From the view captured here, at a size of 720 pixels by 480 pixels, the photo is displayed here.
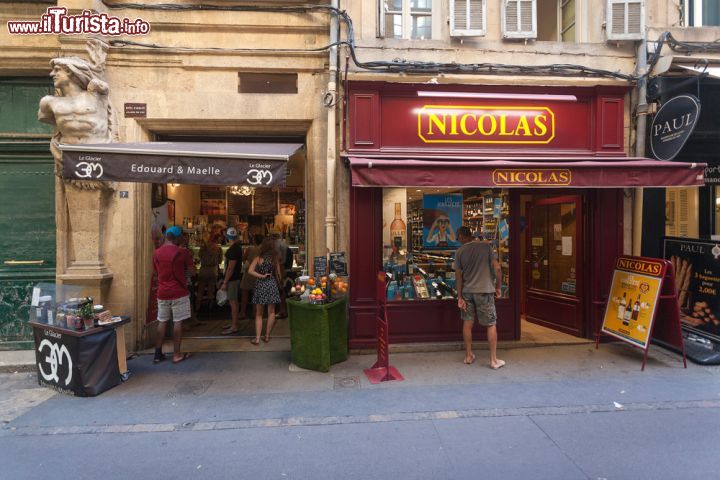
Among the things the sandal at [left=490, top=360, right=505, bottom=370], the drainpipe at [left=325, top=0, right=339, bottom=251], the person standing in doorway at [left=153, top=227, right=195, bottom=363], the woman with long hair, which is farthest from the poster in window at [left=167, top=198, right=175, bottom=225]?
the sandal at [left=490, top=360, right=505, bottom=370]

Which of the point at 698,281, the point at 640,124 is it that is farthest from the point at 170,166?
the point at 698,281

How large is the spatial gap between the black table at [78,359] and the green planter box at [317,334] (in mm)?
2154

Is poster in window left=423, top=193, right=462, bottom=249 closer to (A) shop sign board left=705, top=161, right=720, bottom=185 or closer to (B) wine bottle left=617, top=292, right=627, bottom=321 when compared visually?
(B) wine bottle left=617, top=292, right=627, bottom=321

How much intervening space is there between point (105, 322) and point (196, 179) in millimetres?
2151

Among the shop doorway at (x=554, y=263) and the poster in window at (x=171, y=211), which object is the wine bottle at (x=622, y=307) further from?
the poster in window at (x=171, y=211)

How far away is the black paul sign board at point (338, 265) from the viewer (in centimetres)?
563

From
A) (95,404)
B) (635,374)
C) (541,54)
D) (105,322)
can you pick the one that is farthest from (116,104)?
(635,374)

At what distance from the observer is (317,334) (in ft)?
17.3

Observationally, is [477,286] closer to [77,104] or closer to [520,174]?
[520,174]

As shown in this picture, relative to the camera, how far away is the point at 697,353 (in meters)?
5.53

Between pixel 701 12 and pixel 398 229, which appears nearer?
pixel 398 229

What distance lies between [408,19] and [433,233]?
11.5 ft

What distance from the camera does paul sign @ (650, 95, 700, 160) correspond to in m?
5.61

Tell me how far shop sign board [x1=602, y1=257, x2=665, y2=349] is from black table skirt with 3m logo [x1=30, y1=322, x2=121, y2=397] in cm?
667
